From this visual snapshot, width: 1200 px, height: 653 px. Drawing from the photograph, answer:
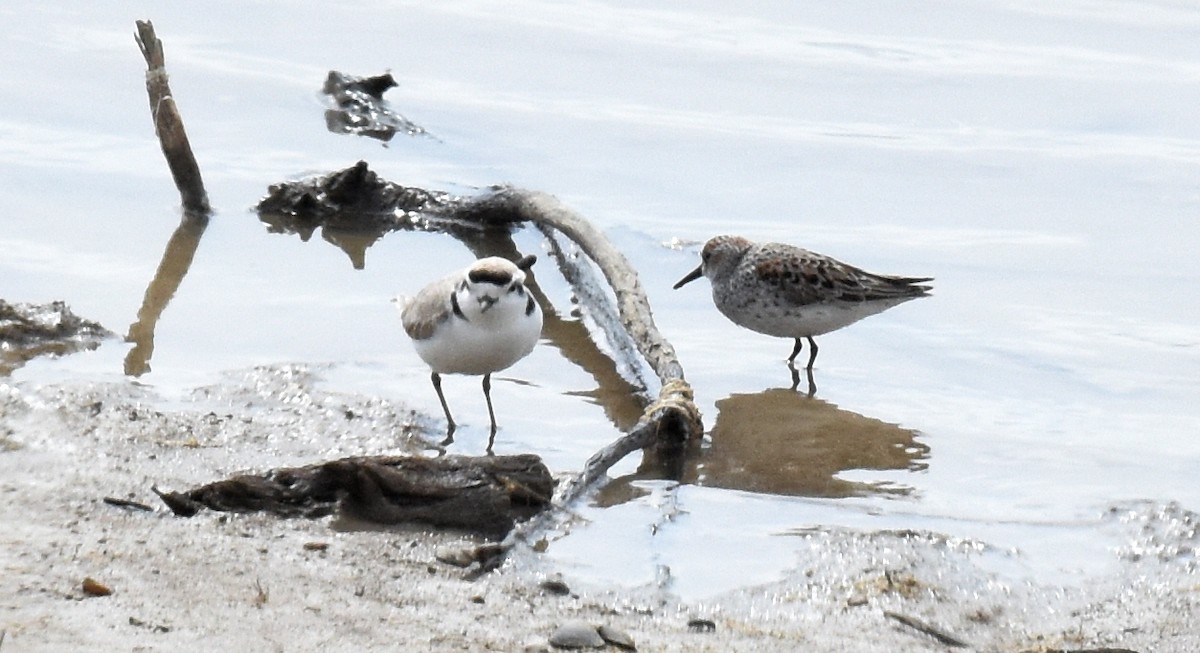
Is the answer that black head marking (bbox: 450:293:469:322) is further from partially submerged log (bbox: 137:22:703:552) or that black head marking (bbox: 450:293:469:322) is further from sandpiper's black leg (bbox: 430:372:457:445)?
partially submerged log (bbox: 137:22:703:552)

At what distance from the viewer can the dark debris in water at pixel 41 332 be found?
784 centimetres

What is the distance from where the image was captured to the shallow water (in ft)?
24.1

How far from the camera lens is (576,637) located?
16.1 feet

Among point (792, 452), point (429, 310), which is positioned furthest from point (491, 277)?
point (792, 452)

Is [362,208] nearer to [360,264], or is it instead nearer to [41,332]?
[360,264]

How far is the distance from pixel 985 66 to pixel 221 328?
8485 mm

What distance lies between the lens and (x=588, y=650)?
484 centimetres

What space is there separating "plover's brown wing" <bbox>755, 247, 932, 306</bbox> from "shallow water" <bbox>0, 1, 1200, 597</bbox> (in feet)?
1.32

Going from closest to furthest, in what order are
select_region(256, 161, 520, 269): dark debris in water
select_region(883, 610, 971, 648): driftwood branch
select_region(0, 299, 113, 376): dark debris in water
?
1. select_region(883, 610, 971, 648): driftwood branch
2. select_region(0, 299, 113, 376): dark debris in water
3. select_region(256, 161, 520, 269): dark debris in water

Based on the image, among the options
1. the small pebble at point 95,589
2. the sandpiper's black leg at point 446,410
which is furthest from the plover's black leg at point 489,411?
the small pebble at point 95,589

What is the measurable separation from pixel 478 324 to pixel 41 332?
2308mm

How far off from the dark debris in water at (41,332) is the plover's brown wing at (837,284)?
3.72m

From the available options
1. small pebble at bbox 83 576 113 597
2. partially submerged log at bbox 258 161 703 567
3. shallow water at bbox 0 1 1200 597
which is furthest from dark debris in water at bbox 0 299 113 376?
small pebble at bbox 83 576 113 597

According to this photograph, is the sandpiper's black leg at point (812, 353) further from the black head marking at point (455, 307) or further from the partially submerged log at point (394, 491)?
the partially submerged log at point (394, 491)
